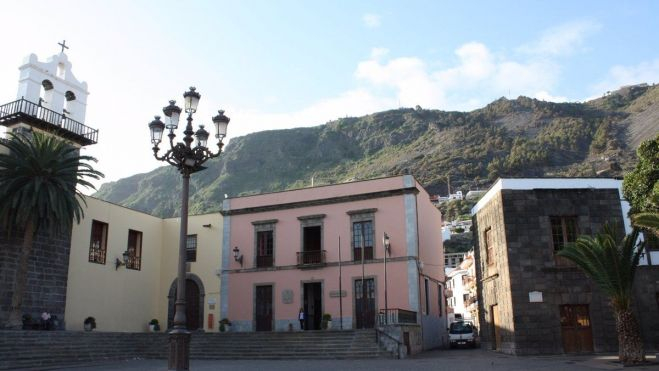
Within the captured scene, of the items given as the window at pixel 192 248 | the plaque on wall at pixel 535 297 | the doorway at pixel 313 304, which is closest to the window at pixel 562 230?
the plaque on wall at pixel 535 297

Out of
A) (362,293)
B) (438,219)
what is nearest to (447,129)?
(438,219)

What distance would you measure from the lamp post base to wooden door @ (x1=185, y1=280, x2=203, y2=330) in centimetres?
1828

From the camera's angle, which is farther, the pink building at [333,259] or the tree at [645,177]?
the pink building at [333,259]

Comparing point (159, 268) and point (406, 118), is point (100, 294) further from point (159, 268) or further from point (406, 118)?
point (406, 118)

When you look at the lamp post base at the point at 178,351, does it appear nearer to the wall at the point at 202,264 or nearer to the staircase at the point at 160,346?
the staircase at the point at 160,346

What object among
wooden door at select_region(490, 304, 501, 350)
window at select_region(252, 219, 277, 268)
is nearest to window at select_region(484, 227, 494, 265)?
wooden door at select_region(490, 304, 501, 350)

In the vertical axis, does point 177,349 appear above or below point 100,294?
below

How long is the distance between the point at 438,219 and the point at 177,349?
910 inches

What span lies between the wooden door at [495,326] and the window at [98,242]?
58.4ft

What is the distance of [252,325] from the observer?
26234 mm

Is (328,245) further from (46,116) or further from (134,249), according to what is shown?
(46,116)

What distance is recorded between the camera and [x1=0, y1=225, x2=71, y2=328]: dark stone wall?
21.3m

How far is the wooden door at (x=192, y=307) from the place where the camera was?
27.8 m

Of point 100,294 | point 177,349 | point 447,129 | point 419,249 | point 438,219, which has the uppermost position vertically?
point 447,129
